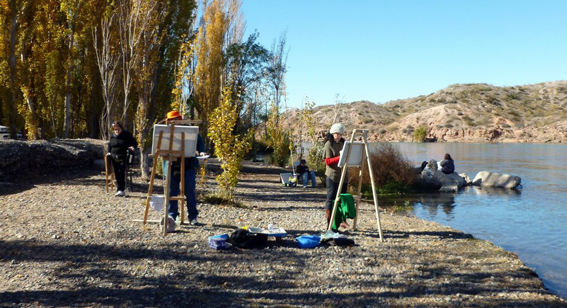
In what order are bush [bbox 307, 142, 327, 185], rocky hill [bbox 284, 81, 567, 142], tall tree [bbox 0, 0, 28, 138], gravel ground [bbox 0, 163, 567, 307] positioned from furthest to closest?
1. rocky hill [bbox 284, 81, 567, 142]
2. bush [bbox 307, 142, 327, 185]
3. tall tree [bbox 0, 0, 28, 138]
4. gravel ground [bbox 0, 163, 567, 307]

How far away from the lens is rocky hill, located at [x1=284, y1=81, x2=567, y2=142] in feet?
267

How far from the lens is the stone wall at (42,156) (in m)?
13.2

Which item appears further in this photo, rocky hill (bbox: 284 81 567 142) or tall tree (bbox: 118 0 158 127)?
rocky hill (bbox: 284 81 567 142)

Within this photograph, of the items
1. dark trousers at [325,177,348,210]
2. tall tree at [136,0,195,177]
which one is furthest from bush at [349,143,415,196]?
dark trousers at [325,177,348,210]

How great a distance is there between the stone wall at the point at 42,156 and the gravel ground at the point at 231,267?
454cm

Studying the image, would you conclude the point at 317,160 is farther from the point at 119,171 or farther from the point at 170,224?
the point at 170,224

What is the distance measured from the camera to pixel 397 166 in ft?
62.7

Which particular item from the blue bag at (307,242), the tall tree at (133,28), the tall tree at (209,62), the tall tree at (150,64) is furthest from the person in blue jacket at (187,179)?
the tall tree at (209,62)

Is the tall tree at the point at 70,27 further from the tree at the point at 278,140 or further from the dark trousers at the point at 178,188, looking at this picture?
the dark trousers at the point at 178,188

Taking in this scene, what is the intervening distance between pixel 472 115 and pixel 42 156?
3525 inches

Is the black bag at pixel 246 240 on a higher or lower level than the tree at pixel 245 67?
lower

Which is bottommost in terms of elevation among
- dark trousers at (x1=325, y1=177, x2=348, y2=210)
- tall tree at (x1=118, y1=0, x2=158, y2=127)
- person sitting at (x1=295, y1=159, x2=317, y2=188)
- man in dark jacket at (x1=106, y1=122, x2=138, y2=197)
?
person sitting at (x1=295, y1=159, x2=317, y2=188)

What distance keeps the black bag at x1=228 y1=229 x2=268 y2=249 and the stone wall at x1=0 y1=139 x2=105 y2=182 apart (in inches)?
334

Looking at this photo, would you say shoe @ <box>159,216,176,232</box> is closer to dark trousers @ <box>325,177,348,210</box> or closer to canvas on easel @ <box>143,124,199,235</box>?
canvas on easel @ <box>143,124,199,235</box>
